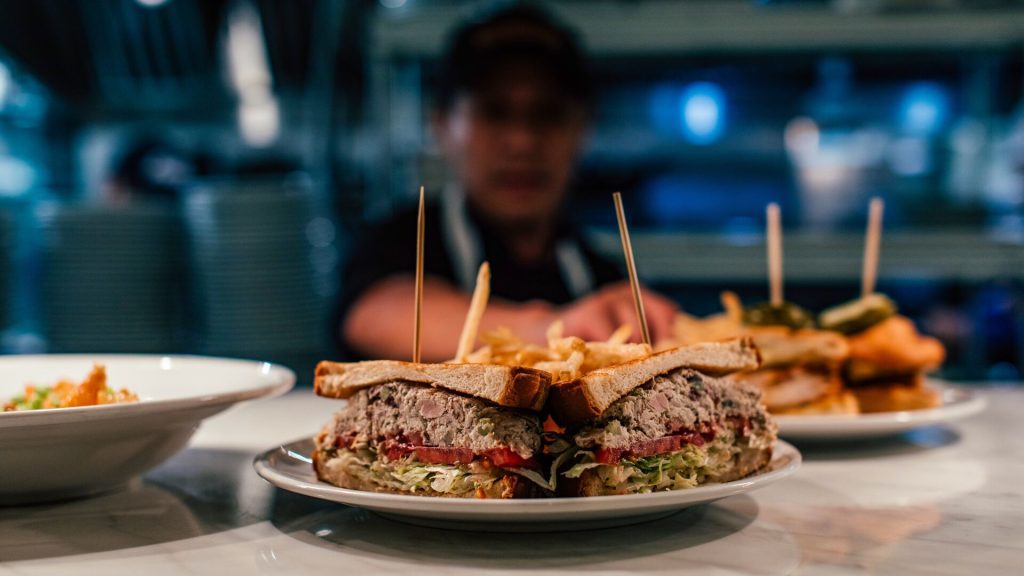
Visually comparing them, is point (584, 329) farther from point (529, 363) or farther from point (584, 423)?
point (584, 423)

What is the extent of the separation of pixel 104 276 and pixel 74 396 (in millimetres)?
2006

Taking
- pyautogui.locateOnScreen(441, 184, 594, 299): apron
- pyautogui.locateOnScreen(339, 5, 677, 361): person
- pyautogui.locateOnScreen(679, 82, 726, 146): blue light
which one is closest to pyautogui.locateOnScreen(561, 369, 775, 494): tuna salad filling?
pyautogui.locateOnScreen(339, 5, 677, 361): person

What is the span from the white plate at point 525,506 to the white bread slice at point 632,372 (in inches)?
3.3

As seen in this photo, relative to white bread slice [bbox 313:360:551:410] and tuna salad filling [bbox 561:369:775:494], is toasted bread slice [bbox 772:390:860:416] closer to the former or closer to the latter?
tuna salad filling [bbox 561:369:775:494]

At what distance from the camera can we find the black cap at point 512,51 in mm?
2918

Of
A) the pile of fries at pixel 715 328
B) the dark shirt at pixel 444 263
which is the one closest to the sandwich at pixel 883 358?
the pile of fries at pixel 715 328

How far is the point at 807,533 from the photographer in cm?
81

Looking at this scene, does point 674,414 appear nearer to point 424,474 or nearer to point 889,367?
point 424,474

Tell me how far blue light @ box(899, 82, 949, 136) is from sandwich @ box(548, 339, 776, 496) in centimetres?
310

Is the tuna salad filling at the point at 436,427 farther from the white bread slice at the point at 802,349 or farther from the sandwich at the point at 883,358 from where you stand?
the sandwich at the point at 883,358

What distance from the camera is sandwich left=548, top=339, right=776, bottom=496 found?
2.54 feet

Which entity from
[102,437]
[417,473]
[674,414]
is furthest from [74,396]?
[674,414]

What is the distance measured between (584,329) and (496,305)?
611 millimetres

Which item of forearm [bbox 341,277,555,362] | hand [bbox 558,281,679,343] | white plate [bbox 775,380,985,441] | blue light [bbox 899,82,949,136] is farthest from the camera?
blue light [bbox 899,82,949,136]
